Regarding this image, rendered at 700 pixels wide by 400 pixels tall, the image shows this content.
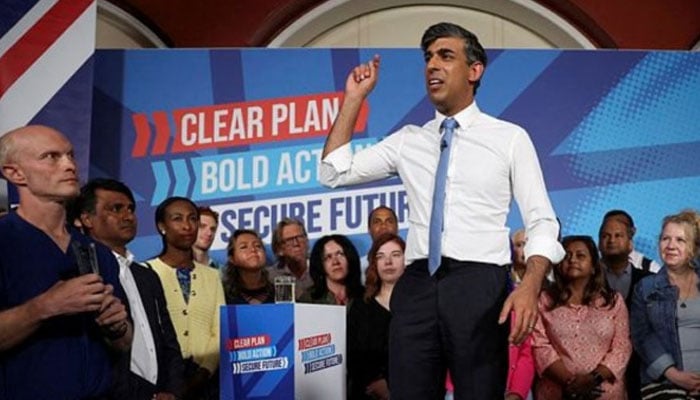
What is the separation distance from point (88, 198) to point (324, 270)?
1.46 metres

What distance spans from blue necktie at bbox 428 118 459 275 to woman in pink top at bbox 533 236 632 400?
8.03 feet

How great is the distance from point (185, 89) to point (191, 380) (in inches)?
79.9

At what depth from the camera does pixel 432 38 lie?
11.2ft

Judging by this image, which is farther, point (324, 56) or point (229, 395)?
point (324, 56)

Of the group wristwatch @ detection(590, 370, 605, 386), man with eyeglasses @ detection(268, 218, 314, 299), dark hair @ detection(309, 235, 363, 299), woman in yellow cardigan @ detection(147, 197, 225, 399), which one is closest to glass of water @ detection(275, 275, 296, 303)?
woman in yellow cardigan @ detection(147, 197, 225, 399)

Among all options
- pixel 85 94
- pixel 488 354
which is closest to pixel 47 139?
pixel 488 354

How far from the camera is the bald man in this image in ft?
10.1

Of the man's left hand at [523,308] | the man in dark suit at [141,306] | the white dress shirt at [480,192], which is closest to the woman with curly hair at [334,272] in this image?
the man in dark suit at [141,306]

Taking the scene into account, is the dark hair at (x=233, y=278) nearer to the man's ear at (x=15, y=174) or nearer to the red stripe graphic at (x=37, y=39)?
the red stripe graphic at (x=37, y=39)

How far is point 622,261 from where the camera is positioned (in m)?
6.21

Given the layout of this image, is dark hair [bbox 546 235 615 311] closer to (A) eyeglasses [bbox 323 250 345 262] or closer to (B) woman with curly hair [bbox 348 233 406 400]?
(B) woman with curly hair [bbox 348 233 406 400]

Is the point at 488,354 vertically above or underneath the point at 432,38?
underneath

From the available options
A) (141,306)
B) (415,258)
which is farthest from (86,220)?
(415,258)

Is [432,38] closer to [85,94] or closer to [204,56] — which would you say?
[85,94]
